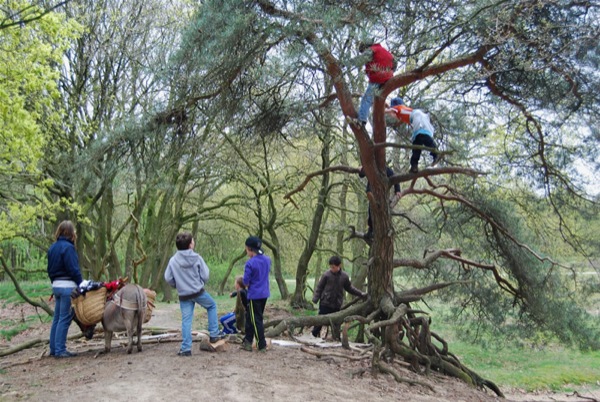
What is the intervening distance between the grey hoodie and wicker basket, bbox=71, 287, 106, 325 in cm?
87

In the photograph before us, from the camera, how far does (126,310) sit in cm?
626

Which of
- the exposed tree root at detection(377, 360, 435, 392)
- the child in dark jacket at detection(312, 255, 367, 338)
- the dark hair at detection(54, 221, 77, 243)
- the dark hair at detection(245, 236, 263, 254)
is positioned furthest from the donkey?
the child in dark jacket at detection(312, 255, 367, 338)

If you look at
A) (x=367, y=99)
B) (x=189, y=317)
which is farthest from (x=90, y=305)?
(x=367, y=99)

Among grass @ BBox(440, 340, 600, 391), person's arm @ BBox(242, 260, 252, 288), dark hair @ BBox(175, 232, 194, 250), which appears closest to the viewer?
dark hair @ BBox(175, 232, 194, 250)

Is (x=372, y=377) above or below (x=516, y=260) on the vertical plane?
below

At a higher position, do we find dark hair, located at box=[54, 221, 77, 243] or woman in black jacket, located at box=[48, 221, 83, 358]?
dark hair, located at box=[54, 221, 77, 243]

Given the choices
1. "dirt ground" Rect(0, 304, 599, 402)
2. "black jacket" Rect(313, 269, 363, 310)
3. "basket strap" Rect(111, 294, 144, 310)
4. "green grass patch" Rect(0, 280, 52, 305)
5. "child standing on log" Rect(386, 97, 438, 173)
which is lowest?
"green grass patch" Rect(0, 280, 52, 305)

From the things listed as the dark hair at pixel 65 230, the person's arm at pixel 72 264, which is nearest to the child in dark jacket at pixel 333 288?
the person's arm at pixel 72 264

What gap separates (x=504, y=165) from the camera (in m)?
9.18

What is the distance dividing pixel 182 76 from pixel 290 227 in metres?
10.2

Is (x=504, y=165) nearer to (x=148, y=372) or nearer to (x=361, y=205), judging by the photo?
(x=361, y=205)

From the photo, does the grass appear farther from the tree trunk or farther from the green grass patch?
the green grass patch

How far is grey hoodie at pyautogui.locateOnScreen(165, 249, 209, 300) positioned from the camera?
6.17 meters

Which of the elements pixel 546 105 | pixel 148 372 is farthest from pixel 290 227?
pixel 148 372
